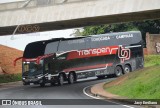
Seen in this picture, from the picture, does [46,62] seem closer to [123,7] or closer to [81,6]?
[81,6]

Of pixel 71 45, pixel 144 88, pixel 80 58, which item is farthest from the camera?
pixel 80 58

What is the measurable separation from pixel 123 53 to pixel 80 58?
4.43m

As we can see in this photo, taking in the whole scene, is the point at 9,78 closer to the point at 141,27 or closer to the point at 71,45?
the point at 71,45

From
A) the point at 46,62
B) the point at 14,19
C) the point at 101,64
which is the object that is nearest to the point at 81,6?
the point at 14,19

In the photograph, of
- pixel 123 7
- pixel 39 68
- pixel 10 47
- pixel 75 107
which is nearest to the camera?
pixel 75 107

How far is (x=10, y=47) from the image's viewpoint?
165 ft

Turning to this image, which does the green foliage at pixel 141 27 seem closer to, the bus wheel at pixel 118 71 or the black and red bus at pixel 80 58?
the black and red bus at pixel 80 58

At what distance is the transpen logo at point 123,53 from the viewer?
38.3m

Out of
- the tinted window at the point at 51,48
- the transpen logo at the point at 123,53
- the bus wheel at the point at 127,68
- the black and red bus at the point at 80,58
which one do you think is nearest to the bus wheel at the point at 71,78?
the black and red bus at the point at 80,58

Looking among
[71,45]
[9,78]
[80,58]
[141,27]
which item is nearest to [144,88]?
[71,45]

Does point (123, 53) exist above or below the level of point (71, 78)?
above

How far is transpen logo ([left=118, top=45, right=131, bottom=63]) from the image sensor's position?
3834 centimetres

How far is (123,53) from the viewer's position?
3841 centimetres

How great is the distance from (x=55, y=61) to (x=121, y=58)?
689 cm
